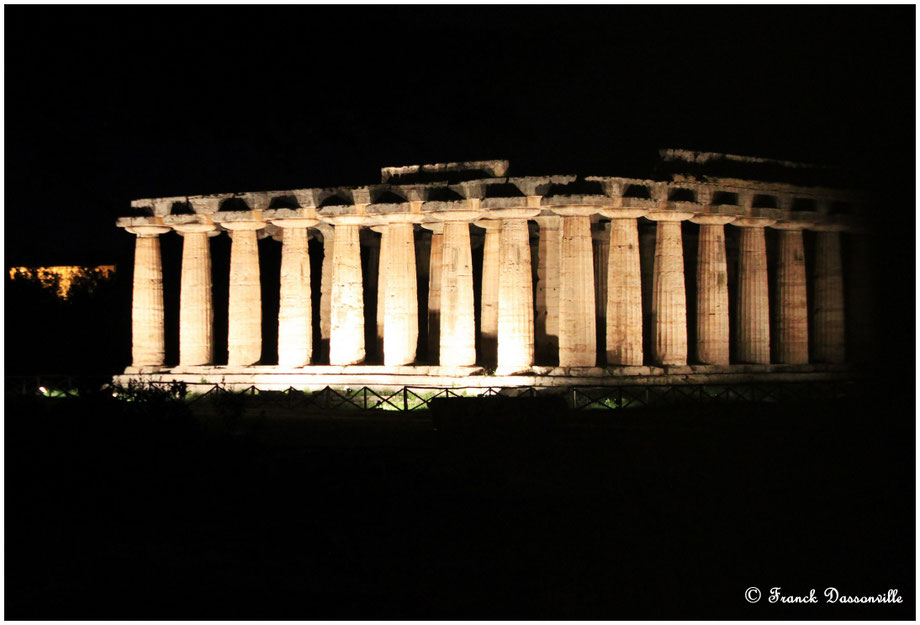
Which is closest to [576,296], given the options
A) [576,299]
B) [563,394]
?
[576,299]

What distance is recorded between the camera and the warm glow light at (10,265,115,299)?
52.9 m

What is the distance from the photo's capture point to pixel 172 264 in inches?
2211

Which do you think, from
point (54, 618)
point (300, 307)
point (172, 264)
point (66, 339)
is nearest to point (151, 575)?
point (54, 618)

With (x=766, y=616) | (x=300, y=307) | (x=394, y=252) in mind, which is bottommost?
(x=766, y=616)

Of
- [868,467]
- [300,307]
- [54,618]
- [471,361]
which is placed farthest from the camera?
[300,307]

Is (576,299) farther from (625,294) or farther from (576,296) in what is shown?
(625,294)

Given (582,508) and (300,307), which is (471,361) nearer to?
(300,307)

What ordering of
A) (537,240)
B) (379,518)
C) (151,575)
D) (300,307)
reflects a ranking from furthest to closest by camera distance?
(537,240) < (300,307) < (379,518) < (151,575)

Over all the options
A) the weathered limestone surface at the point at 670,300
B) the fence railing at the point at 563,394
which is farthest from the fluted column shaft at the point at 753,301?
the weathered limestone surface at the point at 670,300

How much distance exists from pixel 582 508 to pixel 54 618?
856 centimetres

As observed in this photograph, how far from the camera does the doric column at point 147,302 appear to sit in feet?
107

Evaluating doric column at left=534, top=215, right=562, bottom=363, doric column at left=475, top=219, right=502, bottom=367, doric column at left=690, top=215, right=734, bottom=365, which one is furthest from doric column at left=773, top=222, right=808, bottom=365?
doric column at left=475, top=219, right=502, bottom=367

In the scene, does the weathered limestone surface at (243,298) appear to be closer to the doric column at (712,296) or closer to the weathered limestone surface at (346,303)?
the weathered limestone surface at (346,303)

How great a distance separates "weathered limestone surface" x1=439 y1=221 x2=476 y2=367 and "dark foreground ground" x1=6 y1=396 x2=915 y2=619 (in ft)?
32.5
